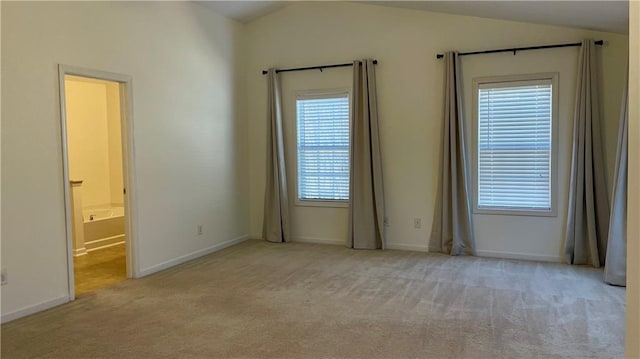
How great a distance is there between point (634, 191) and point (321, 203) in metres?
5.01

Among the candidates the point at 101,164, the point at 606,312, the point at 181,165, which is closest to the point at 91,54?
the point at 181,165

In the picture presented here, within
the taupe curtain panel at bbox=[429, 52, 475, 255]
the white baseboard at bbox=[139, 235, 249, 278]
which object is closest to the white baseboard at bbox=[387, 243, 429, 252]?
the taupe curtain panel at bbox=[429, 52, 475, 255]

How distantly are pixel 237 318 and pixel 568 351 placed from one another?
7.31ft

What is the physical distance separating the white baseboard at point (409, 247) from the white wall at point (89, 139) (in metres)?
4.70

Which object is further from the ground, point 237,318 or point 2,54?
point 2,54

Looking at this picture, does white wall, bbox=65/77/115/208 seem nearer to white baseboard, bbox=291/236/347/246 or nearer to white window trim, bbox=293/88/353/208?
white window trim, bbox=293/88/353/208

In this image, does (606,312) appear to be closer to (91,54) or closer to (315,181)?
(315,181)

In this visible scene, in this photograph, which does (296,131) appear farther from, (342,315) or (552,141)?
(342,315)

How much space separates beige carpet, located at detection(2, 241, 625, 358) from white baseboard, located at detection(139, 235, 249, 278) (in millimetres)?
120

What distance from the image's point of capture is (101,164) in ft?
24.2

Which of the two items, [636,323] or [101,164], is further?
[101,164]

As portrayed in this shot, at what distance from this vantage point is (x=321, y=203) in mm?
6168

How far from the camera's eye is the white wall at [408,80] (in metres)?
4.93

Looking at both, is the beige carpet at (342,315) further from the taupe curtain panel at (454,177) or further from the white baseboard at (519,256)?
the taupe curtain panel at (454,177)
